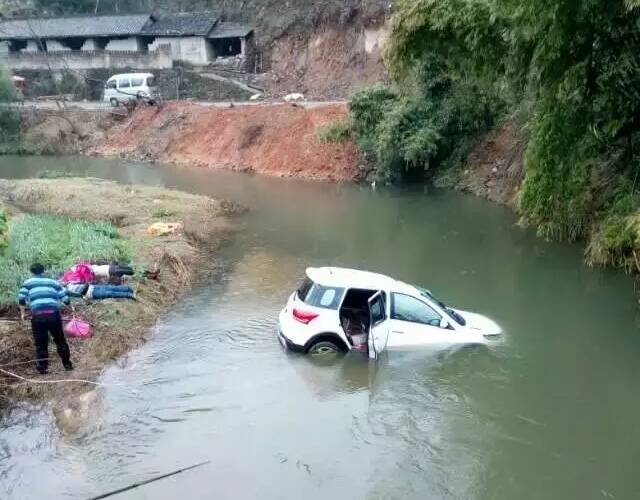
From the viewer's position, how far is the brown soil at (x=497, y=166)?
84.9 ft

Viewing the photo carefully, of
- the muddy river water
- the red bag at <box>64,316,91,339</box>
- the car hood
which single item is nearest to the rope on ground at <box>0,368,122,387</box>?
the muddy river water

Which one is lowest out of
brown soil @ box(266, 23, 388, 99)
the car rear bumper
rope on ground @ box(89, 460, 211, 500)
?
rope on ground @ box(89, 460, 211, 500)

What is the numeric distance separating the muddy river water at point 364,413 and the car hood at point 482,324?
1.33 ft

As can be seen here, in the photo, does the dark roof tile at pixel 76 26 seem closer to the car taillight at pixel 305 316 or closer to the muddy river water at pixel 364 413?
the muddy river water at pixel 364 413

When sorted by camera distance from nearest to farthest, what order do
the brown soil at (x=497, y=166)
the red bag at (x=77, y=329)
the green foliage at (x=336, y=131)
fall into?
the red bag at (x=77, y=329)
the brown soil at (x=497, y=166)
the green foliage at (x=336, y=131)

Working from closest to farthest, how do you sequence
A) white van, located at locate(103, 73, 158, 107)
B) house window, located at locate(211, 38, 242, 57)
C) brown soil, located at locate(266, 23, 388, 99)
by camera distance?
brown soil, located at locate(266, 23, 388, 99) < white van, located at locate(103, 73, 158, 107) < house window, located at locate(211, 38, 242, 57)

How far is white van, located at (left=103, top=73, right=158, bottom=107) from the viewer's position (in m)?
43.9

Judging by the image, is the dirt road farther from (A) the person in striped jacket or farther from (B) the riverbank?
(A) the person in striped jacket

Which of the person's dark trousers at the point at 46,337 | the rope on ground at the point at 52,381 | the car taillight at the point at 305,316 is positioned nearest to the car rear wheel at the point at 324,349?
the car taillight at the point at 305,316

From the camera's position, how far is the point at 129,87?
146 ft

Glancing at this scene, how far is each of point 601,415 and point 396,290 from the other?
3.62 m

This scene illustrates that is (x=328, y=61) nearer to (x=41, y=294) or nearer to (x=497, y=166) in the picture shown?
(x=497, y=166)

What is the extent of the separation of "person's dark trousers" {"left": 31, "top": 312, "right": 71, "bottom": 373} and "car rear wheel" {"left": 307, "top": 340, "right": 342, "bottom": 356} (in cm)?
396

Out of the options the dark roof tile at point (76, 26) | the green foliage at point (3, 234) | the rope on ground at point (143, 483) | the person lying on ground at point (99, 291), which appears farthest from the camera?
the dark roof tile at point (76, 26)
